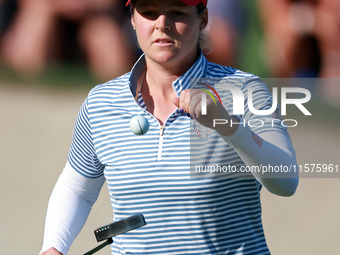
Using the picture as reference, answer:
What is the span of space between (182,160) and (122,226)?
252mm

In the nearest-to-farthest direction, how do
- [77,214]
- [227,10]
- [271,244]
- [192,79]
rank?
[192,79] < [77,214] < [271,244] < [227,10]

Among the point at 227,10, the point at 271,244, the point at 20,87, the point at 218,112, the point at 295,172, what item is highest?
the point at 227,10

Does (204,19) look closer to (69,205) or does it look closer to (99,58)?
(69,205)

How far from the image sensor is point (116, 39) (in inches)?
201

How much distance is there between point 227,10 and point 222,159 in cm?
376

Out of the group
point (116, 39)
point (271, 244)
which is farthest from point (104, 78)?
point (271, 244)

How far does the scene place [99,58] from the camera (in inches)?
202


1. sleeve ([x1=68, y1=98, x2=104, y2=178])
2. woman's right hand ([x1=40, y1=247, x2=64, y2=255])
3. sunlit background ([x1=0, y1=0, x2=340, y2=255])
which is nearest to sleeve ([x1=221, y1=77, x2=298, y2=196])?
sleeve ([x1=68, y1=98, x2=104, y2=178])

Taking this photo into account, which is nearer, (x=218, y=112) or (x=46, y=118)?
(x=218, y=112)

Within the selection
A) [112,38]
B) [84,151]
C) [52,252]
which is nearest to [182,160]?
[84,151]

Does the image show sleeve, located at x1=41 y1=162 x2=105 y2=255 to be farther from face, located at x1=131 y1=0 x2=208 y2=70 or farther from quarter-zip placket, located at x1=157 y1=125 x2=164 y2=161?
face, located at x1=131 y1=0 x2=208 y2=70

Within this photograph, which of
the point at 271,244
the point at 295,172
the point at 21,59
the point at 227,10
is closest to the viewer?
the point at 295,172

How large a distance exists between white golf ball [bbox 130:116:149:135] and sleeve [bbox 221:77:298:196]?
300mm

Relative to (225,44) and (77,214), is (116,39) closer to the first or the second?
(225,44)
